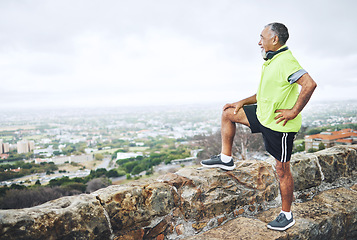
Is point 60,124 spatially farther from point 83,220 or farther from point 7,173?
point 83,220

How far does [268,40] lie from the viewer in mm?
1625

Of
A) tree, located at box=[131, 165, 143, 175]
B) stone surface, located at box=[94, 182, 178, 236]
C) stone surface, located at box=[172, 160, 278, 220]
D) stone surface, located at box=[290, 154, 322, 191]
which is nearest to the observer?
stone surface, located at box=[94, 182, 178, 236]

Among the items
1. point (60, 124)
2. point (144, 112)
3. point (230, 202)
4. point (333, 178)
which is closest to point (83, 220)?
point (230, 202)

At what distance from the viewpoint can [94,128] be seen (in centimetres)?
1992

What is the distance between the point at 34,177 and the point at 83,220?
744 centimetres

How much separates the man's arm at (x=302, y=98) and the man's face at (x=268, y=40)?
320 millimetres

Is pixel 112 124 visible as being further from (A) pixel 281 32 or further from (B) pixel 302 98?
(B) pixel 302 98

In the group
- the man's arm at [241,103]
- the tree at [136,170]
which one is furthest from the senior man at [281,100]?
the tree at [136,170]

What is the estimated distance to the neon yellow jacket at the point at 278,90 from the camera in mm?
1504

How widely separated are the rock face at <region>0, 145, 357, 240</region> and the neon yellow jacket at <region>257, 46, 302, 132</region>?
580 mm

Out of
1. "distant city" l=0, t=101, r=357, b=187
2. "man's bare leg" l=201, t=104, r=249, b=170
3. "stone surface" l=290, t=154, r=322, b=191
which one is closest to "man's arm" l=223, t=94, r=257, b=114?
"man's bare leg" l=201, t=104, r=249, b=170

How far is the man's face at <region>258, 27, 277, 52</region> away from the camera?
5.28ft

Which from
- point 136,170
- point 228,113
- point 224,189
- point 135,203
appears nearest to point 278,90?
point 228,113

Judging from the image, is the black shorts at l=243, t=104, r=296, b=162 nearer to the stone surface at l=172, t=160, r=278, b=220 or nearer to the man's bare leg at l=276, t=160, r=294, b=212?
the man's bare leg at l=276, t=160, r=294, b=212
